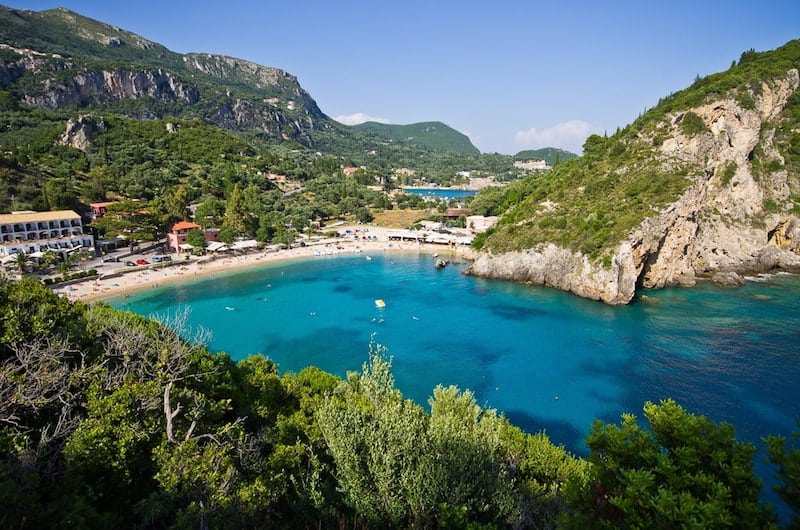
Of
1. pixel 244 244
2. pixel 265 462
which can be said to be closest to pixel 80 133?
pixel 244 244

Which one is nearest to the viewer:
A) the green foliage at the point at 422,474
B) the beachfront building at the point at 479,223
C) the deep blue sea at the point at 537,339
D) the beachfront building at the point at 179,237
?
the green foliage at the point at 422,474

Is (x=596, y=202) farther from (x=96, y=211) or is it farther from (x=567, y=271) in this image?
(x=96, y=211)

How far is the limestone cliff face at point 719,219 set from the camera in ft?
131

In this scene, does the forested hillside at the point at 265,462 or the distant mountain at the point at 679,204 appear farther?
the distant mountain at the point at 679,204

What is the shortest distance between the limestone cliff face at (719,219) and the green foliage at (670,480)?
34431mm

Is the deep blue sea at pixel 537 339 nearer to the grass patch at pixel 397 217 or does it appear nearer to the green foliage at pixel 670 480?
the green foliage at pixel 670 480

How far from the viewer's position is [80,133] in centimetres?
8225

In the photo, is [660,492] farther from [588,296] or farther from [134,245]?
[134,245]

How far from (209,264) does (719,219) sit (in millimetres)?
58416

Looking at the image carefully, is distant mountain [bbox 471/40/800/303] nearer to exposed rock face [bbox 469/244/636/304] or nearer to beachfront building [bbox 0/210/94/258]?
exposed rock face [bbox 469/244/636/304]

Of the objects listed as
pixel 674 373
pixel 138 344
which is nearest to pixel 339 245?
pixel 674 373

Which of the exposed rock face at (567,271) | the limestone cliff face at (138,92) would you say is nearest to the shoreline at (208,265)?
the exposed rock face at (567,271)

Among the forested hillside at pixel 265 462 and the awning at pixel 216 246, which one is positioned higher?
the forested hillside at pixel 265 462

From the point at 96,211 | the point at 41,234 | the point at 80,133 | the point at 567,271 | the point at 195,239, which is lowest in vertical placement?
the point at 567,271
